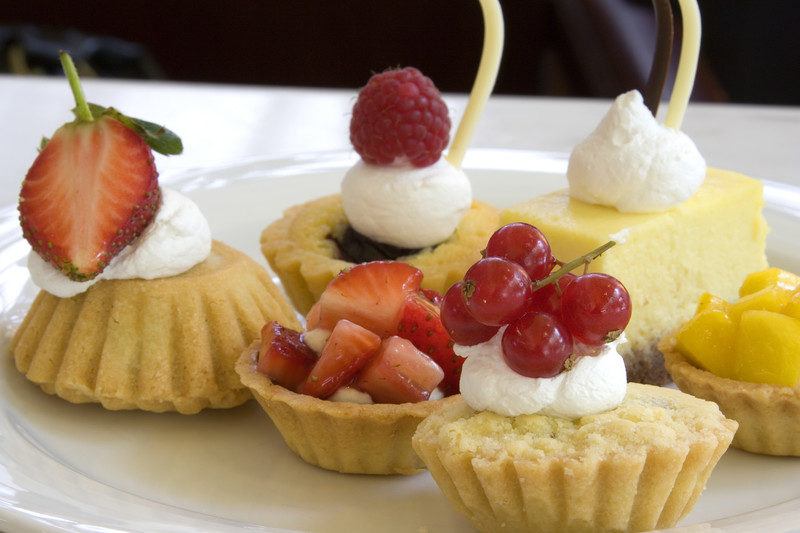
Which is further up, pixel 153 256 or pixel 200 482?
pixel 153 256

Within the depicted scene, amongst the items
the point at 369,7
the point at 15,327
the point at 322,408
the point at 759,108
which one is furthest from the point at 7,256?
the point at 369,7

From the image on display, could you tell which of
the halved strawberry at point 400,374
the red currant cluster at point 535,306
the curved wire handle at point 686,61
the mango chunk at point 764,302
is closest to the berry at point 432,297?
the halved strawberry at point 400,374

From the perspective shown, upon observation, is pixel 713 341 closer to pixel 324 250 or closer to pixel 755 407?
pixel 755 407

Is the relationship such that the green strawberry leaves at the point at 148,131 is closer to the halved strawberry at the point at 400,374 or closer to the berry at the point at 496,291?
the halved strawberry at the point at 400,374

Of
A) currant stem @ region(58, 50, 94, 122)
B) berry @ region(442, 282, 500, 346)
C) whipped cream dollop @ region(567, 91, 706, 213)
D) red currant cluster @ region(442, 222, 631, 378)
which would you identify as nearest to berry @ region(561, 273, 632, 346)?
red currant cluster @ region(442, 222, 631, 378)

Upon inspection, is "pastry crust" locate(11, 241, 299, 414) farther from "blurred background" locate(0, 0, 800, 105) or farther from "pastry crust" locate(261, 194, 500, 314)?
"blurred background" locate(0, 0, 800, 105)

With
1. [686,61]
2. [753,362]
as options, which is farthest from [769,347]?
[686,61]

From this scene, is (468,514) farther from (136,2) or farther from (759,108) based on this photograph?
(136,2)
